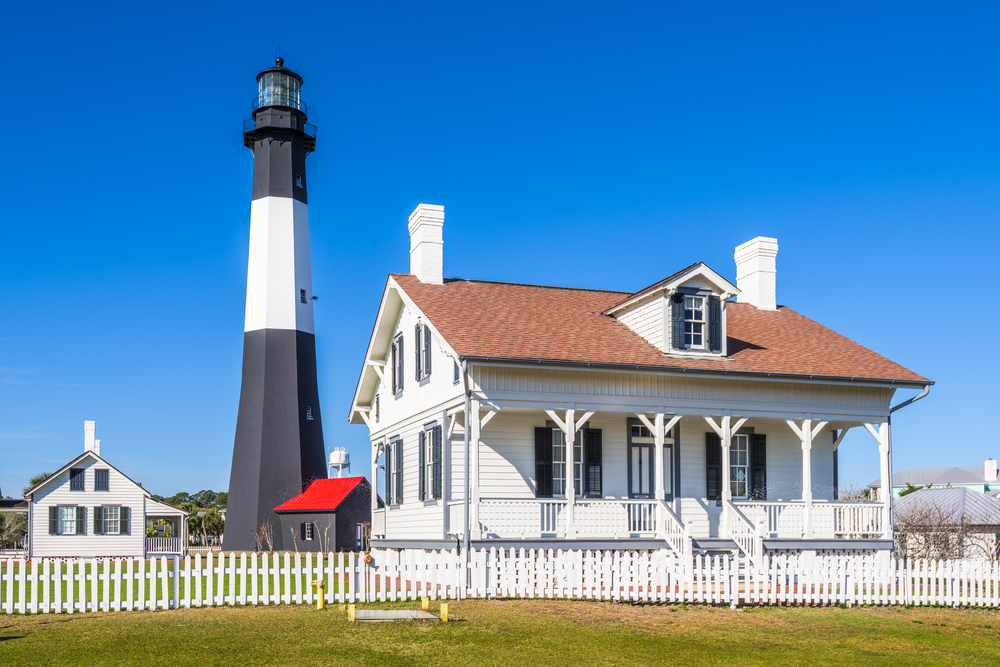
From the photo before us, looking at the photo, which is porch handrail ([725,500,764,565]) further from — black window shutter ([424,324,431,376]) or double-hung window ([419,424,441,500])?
black window shutter ([424,324,431,376])

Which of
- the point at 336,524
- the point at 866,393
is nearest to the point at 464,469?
the point at 866,393

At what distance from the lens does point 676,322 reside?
21688mm

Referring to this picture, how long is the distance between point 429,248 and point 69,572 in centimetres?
1108

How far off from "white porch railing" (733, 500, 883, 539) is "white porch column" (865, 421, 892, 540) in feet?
0.39

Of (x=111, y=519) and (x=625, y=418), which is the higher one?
(x=625, y=418)

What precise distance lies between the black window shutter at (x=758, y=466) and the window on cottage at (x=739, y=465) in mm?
110

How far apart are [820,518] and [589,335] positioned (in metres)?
6.35

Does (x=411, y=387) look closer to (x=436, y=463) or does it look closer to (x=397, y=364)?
(x=397, y=364)

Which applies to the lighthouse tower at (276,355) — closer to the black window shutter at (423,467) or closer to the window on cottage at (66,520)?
the window on cottage at (66,520)

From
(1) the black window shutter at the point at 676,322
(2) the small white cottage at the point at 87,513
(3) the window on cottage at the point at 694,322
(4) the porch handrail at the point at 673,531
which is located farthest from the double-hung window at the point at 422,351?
(2) the small white cottage at the point at 87,513

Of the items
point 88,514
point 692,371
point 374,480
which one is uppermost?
point 692,371

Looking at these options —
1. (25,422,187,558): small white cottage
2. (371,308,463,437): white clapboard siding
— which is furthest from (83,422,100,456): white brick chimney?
(371,308,463,437): white clapboard siding

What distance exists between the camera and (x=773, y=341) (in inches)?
933

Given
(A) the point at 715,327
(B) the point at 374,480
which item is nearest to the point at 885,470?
(A) the point at 715,327
